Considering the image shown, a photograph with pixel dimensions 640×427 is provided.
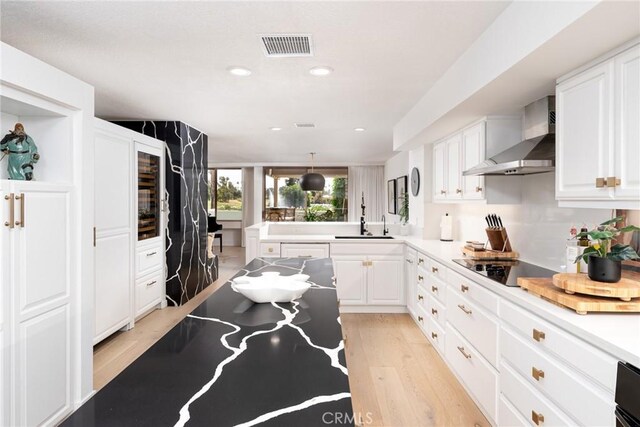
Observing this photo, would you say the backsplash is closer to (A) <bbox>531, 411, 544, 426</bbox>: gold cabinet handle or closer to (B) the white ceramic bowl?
(A) <bbox>531, 411, 544, 426</bbox>: gold cabinet handle

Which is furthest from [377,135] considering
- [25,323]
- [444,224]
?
[25,323]

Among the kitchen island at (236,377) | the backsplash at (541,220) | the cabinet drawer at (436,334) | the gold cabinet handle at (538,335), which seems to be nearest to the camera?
the kitchen island at (236,377)

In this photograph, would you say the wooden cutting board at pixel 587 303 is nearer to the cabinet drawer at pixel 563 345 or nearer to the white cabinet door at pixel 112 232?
the cabinet drawer at pixel 563 345

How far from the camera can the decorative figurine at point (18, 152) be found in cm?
208

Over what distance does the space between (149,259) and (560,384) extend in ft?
13.1

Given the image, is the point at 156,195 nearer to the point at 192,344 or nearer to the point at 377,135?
the point at 377,135

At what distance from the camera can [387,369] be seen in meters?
2.97

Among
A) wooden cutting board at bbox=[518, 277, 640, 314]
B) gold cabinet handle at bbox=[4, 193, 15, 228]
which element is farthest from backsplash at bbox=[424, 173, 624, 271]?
gold cabinet handle at bbox=[4, 193, 15, 228]

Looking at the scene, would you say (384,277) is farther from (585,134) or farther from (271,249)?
(585,134)

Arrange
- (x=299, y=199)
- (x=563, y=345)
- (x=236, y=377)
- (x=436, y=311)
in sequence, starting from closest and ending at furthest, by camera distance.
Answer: (x=236, y=377), (x=563, y=345), (x=436, y=311), (x=299, y=199)

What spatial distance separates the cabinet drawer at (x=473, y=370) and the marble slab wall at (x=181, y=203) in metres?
3.32

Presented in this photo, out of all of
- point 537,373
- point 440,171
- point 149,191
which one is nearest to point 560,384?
point 537,373

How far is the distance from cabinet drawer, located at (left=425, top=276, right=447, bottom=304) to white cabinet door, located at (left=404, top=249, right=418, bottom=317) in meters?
0.56

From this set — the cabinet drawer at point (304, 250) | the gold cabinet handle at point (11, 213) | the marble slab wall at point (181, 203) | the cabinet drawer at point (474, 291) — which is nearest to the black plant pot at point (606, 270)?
the cabinet drawer at point (474, 291)
